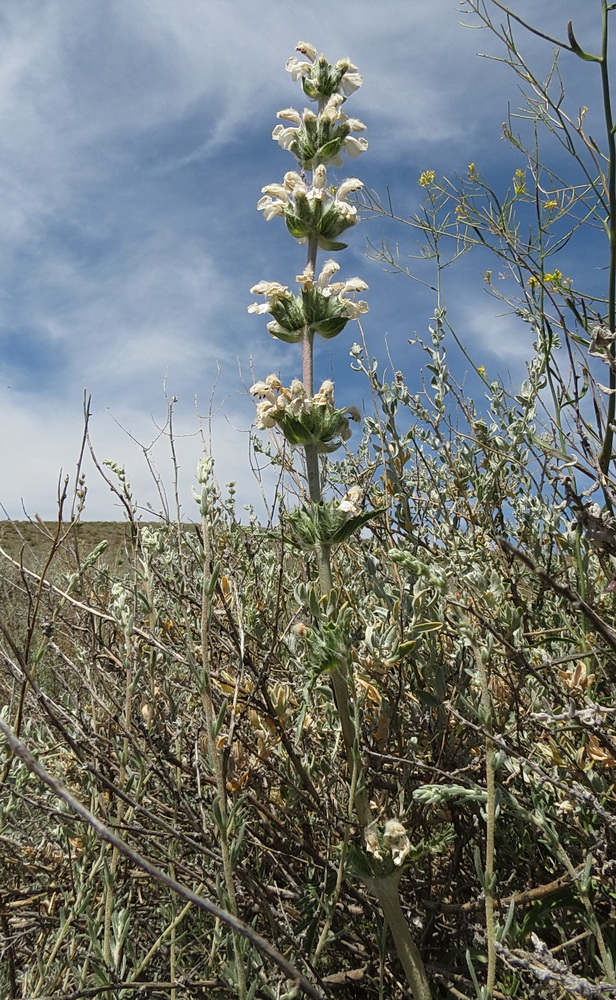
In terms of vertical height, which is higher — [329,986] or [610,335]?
[610,335]

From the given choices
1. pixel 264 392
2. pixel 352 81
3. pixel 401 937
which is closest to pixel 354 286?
pixel 264 392

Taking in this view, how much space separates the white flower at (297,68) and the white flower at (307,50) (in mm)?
29

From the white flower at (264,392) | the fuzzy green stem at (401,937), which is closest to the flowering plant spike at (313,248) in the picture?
the white flower at (264,392)

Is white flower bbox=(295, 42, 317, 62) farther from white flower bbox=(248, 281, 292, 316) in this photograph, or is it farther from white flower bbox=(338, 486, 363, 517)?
white flower bbox=(338, 486, 363, 517)

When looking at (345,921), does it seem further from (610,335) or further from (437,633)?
(610,335)

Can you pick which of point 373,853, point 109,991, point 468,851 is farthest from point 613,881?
point 109,991

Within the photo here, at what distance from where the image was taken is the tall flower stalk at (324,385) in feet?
3.87

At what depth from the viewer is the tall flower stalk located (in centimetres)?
118

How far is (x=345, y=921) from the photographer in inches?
60.0

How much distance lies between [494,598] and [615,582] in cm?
29

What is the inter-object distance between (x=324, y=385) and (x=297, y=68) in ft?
3.04

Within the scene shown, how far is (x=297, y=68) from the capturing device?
5.64 ft

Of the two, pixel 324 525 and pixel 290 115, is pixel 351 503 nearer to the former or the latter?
pixel 324 525

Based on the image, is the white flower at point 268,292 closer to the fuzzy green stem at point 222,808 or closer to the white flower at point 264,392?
the white flower at point 264,392
